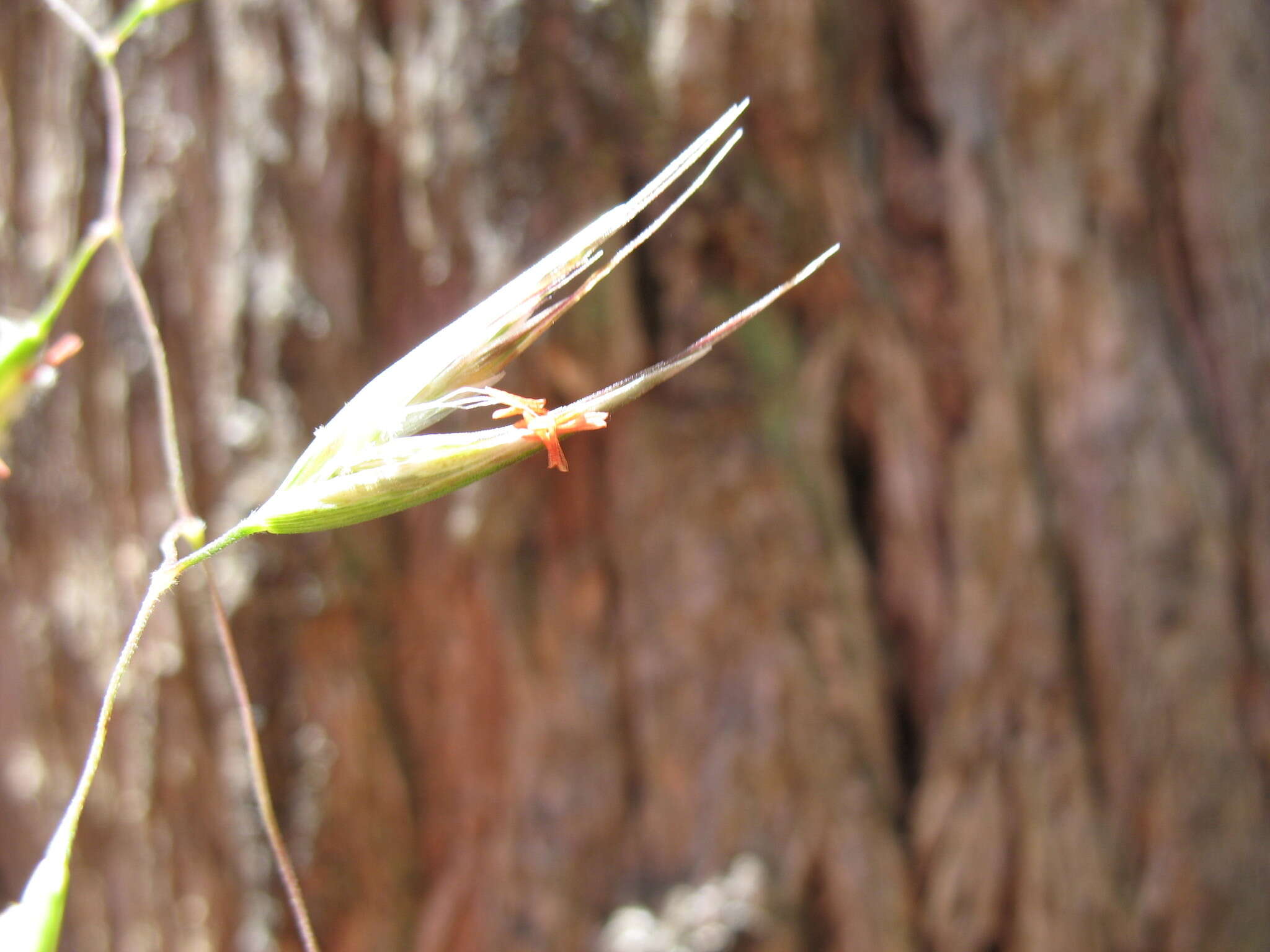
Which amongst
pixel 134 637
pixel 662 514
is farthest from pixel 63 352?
pixel 662 514

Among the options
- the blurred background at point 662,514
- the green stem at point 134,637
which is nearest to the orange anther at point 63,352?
the green stem at point 134,637

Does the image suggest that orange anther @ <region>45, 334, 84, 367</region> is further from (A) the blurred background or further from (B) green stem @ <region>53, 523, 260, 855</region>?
(A) the blurred background

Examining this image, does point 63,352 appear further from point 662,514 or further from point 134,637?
point 662,514

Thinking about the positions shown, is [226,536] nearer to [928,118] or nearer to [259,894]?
[259,894]

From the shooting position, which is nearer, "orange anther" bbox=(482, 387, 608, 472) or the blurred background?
"orange anther" bbox=(482, 387, 608, 472)

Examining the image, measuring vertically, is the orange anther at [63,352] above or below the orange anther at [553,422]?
above

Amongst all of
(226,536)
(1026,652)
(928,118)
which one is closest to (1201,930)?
(1026,652)

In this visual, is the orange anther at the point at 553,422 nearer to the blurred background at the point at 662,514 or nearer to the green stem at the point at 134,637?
the green stem at the point at 134,637

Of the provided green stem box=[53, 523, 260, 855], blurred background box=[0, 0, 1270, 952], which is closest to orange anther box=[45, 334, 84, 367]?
green stem box=[53, 523, 260, 855]
